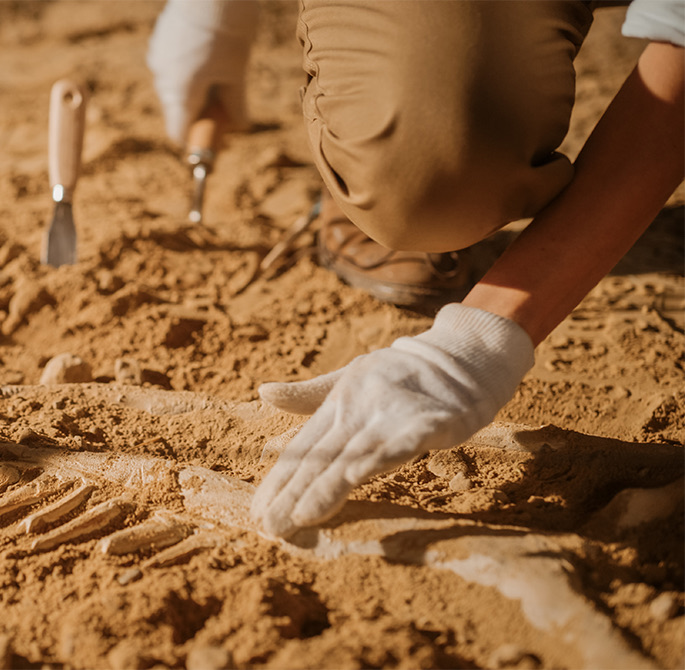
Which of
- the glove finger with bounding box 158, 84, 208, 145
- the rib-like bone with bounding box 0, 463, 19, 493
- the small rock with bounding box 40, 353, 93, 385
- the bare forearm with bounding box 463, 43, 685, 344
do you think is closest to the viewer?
the bare forearm with bounding box 463, 43, 685, 344

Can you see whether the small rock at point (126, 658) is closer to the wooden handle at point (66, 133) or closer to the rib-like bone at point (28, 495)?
the rib-like bone at point (28, 495)

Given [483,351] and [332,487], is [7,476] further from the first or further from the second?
[483,351]

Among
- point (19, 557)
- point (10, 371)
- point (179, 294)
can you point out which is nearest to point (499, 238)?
point (179, 294)

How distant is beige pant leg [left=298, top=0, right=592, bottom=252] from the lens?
1.08 meters

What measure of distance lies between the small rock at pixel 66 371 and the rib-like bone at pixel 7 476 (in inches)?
16.6

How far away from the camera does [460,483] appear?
3.86ft

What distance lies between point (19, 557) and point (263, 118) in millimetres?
2900

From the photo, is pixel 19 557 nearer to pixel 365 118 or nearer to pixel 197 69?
pixel 365 118

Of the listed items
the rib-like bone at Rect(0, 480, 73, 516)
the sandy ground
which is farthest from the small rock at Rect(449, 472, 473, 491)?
the rib-like bone at Rect(0, 480, 73, 516)

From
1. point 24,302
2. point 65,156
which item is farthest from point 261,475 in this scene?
point 65,156

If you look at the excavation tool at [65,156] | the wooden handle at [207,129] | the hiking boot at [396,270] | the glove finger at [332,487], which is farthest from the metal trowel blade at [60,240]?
the glove finger at [332,487]

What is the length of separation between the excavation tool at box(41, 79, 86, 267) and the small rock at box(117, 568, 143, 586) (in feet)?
4.16

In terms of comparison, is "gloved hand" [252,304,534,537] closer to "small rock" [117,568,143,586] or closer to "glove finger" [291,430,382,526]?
"glove finger" [291,430,382,526]

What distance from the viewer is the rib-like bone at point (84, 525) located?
1.02 m
